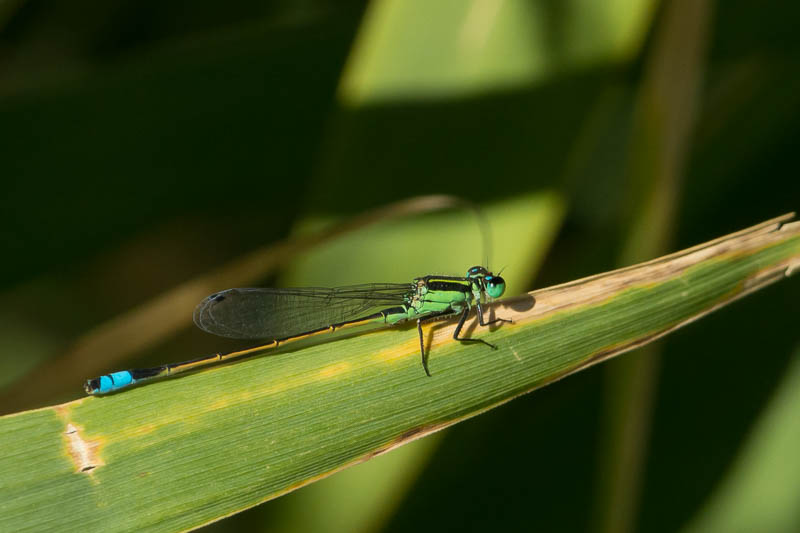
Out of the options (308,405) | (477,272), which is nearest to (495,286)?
(477,272)

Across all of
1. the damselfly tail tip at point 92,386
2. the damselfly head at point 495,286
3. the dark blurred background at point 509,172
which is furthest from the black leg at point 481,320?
the damselfly tail tip at point 92,386

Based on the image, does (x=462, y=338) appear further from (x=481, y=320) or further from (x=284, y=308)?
(x=284, y=308)

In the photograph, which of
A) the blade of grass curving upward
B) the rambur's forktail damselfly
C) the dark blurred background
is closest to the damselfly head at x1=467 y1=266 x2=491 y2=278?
the rambur's forktail damselfly

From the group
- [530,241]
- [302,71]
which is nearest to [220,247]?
[302,71]

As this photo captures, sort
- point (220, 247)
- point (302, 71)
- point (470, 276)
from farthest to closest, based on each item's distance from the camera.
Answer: point (220, 247) < point (302, 71) < point (470, 276)

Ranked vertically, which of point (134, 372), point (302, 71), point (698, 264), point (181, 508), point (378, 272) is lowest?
point (181, 508)

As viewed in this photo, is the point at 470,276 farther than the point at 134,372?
Yes

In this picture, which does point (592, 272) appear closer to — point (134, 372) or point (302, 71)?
point (302, 71)

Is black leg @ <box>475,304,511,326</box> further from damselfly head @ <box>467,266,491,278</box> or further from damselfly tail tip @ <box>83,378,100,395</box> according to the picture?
damselfly tail tip @ <box>83,378,100,395</box>
